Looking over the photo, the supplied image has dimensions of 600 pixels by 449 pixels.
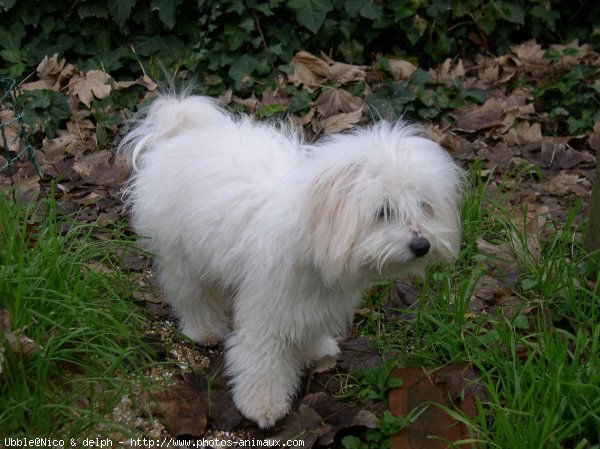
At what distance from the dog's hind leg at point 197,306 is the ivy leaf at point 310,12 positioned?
248cm

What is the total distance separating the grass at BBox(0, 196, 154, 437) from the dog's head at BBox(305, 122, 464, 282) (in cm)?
92

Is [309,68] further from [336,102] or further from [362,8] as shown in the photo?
[362,8]

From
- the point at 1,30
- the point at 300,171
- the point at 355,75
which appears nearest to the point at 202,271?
the point at 300,171

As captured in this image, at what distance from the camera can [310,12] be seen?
5133mm

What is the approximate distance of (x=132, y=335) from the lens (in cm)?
292

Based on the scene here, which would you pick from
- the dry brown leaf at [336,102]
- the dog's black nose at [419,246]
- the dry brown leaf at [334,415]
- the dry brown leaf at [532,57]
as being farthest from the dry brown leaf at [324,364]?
the dry brown leaf at [532,57]

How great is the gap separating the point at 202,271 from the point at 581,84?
346 centimetres

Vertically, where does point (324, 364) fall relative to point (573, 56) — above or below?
below

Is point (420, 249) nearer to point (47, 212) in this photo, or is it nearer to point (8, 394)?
point (8, 394)

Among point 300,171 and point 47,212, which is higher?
point 300,171

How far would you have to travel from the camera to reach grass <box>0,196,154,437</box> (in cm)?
254

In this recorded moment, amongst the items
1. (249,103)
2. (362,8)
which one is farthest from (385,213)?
(362,8)

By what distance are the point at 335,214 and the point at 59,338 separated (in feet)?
3.81

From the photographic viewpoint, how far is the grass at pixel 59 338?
2543mm
